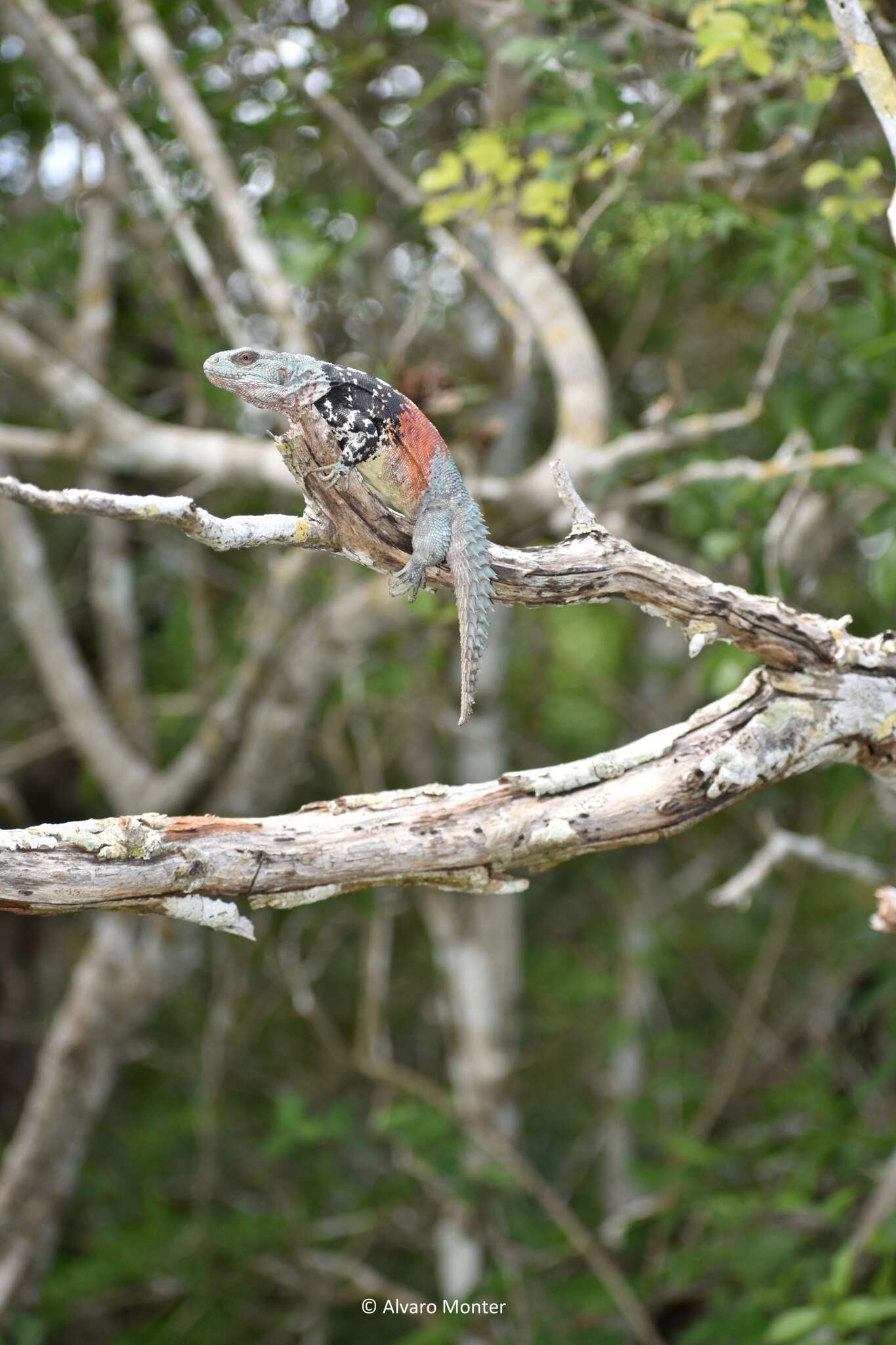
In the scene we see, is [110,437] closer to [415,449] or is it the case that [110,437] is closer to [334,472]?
[415,449]

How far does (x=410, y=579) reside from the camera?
2322 mm

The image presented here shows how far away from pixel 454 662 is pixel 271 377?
11.8ft

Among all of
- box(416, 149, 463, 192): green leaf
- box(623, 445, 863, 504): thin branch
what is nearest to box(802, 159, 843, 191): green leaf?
box(623, 445, 863, 504): thin branch

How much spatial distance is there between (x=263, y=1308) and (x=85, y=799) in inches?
115

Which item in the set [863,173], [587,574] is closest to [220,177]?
[863,173]

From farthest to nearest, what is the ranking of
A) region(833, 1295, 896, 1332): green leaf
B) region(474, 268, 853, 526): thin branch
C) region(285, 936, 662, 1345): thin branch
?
region(285, 936, 662, 1345): thin branch → region(474, 268, 853, 526): thin branch → region(833, 1295, 896, 1332): green leaf

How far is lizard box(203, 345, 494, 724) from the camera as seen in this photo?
2.25 meters

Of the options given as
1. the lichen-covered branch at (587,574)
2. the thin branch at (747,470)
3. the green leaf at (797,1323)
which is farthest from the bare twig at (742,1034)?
the lichen-covered branch at (587,574)

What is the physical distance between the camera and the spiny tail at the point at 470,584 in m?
2.21

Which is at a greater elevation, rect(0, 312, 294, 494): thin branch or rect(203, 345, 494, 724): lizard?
rect(203, 345, 494, 724): lizard

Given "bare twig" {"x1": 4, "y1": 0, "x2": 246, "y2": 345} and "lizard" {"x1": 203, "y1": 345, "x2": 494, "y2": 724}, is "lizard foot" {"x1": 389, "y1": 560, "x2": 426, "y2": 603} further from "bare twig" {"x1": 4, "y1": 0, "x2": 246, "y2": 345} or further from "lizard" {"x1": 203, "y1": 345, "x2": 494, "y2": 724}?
"bare twig" {"x1": 4, "y1": 0, "x2": 246, "y2": 345}

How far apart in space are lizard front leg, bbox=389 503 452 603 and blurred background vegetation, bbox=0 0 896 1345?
1143 mm

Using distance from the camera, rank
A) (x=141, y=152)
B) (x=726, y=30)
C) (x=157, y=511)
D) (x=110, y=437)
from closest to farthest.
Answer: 1. (x=157, y=511)
2. (x=726, y=30)
3. (x=141, y=152)
4. (x=110, y=437)

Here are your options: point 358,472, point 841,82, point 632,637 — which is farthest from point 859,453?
point 632,637
